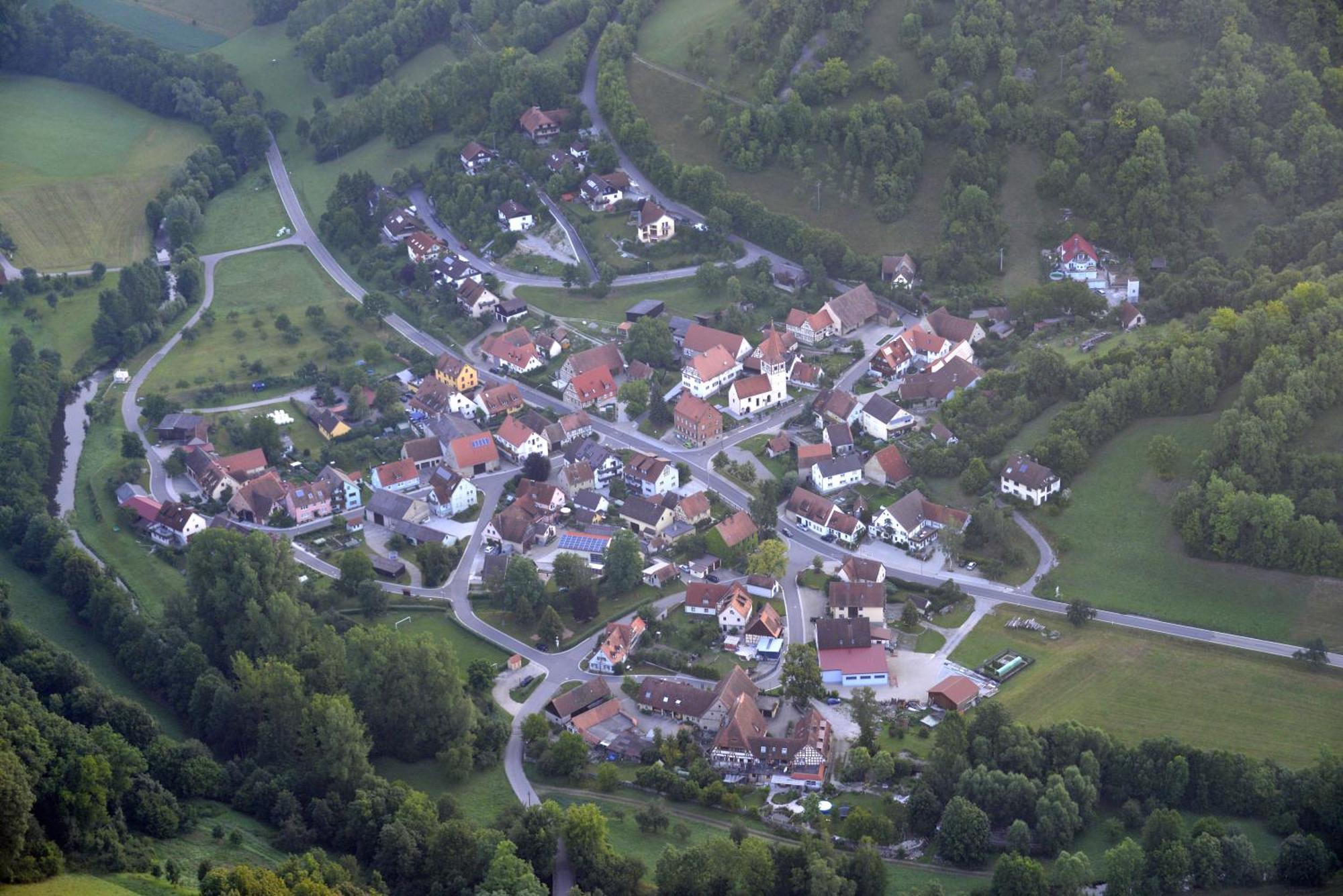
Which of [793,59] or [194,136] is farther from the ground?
[793,59]

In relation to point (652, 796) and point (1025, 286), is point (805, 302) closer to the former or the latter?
point (1025, 286)

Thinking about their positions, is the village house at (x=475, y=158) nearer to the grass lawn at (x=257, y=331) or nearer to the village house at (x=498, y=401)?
the grass lawn at (x=257, y=331)

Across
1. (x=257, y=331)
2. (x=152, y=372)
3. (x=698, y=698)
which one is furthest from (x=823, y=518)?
(x=152, y=372)

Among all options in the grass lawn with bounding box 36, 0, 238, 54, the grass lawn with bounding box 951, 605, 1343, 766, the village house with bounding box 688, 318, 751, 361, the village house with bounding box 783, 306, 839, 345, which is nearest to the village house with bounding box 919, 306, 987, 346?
the village house with bounding box 783, 306, 839, 345

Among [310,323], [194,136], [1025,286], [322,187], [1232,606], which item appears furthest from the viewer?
[194,136]

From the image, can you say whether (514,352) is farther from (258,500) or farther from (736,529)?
(736,529)

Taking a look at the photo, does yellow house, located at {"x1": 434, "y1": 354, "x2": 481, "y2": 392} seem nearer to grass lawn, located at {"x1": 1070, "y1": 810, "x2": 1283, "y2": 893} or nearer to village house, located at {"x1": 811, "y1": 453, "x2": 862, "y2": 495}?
village house, located at {"x1": 811, "y1": 453, "x2": 862, "y2": 495}

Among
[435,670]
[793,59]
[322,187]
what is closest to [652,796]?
[435,670]
